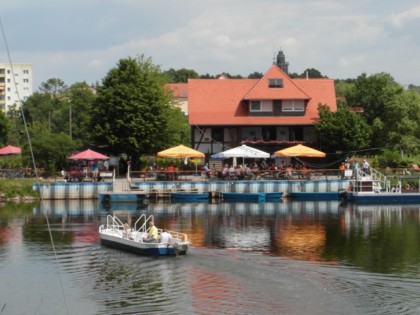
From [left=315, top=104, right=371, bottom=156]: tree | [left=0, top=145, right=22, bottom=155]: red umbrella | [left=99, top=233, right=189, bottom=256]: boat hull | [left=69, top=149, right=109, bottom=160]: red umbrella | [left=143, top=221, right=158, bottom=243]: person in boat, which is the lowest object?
[left=99, top=233, right=189, bottom=256]: boat hull

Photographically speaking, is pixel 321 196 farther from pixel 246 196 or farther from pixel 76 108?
pixel 76 108

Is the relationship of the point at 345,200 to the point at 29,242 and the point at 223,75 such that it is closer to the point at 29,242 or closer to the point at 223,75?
the point at 29,242

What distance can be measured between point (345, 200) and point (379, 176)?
212 inches

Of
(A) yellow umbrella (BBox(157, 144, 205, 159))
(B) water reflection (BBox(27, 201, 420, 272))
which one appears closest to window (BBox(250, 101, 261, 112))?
(A) yellow umbrella (BBox(157, 144, 205, 159))

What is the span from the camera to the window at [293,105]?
80.2 meters

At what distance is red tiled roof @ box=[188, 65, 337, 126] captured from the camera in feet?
259

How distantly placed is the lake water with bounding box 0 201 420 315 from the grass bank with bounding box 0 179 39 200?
11.5 m

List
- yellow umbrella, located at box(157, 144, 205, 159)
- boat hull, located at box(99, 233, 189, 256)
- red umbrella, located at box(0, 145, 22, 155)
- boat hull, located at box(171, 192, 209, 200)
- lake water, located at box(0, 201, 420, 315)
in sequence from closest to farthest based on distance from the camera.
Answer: lake water, located at box(0, 201, 420, 315) → boat hull, located at box(99, 233, 189, 256) → boat hull, located at box(171, 192, 209, 200) → yellow umbrella, located at box(157, 144, 205, 159) → red umbrella, located at box(0, 145, 22, 155)

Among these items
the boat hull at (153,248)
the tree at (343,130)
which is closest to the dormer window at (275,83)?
the tree at (343,130)

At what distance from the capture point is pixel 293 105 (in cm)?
8031

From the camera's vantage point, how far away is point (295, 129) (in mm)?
80000

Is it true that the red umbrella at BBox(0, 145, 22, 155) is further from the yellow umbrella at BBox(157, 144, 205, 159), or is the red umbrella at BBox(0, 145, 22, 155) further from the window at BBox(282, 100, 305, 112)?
the window at BBox(282, 100, 305, 112)

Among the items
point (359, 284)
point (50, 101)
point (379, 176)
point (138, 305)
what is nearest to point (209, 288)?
point (138, 305)

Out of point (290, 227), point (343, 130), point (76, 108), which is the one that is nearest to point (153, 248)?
point (290, 227)
